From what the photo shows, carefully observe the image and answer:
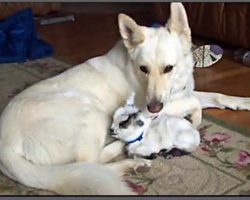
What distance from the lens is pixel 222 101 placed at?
203cm

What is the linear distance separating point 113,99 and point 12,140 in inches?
17.5

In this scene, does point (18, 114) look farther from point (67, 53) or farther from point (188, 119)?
point (67, 53)

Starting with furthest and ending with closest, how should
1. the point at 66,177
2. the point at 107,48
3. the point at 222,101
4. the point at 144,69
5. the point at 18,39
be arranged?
the point at 107,48, the point at 18,39, the point at 222,101, the point at 144,69, the point at 66,177

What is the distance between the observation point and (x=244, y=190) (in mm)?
1444

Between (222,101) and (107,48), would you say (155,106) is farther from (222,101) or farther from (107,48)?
(107,48)

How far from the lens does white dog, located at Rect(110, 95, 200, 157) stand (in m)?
1.60

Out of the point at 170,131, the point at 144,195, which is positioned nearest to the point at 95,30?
the point at 170,131

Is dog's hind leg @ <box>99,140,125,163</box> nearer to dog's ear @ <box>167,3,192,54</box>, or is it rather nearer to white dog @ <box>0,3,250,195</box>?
white dog @ <box>0,3,250,195</box>

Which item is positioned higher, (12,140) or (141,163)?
(12,140)

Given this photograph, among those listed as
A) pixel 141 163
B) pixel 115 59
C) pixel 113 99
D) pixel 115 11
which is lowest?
pixel 115 11

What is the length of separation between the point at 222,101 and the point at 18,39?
1468 millimetres

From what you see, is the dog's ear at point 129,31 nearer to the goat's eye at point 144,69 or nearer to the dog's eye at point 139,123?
the goat's eye at point 144,69

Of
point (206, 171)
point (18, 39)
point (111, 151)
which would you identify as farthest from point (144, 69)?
point (18, 39)

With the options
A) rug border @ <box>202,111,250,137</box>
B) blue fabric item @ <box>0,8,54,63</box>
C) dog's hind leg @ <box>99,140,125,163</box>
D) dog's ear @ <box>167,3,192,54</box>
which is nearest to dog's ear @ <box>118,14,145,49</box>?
dog's ear @ <box>167,3,192,54</box>
